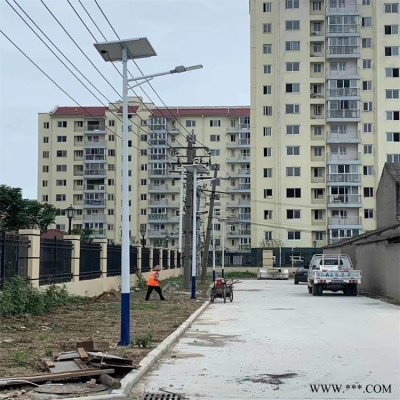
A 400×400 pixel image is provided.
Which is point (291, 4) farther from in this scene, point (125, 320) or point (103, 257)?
point (125, 320)

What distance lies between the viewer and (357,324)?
17125mm

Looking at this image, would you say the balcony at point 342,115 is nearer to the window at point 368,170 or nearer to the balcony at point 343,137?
the balcony at point 343,137

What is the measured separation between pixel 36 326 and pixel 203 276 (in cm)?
3527

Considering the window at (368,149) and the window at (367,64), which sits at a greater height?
the window at (367,64)

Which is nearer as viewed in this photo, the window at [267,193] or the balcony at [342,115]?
the balcony at [342,115]

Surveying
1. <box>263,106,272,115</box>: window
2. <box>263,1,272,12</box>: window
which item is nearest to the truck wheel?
<box>263,106,272,115</box>: window

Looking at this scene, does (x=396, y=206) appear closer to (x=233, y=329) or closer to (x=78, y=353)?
(x=233, y=329)

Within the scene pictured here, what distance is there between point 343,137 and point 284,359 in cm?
6625

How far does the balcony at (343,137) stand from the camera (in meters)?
74.7

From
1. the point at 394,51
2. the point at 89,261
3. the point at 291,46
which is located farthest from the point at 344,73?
the point at 89,261

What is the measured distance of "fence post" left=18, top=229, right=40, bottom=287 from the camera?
60.6ft

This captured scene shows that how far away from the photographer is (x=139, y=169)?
96.4 metres

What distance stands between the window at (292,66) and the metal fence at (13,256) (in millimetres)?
60969

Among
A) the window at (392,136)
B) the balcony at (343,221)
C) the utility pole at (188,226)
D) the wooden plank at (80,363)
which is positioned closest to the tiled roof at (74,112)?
the balcony at (343,221)
